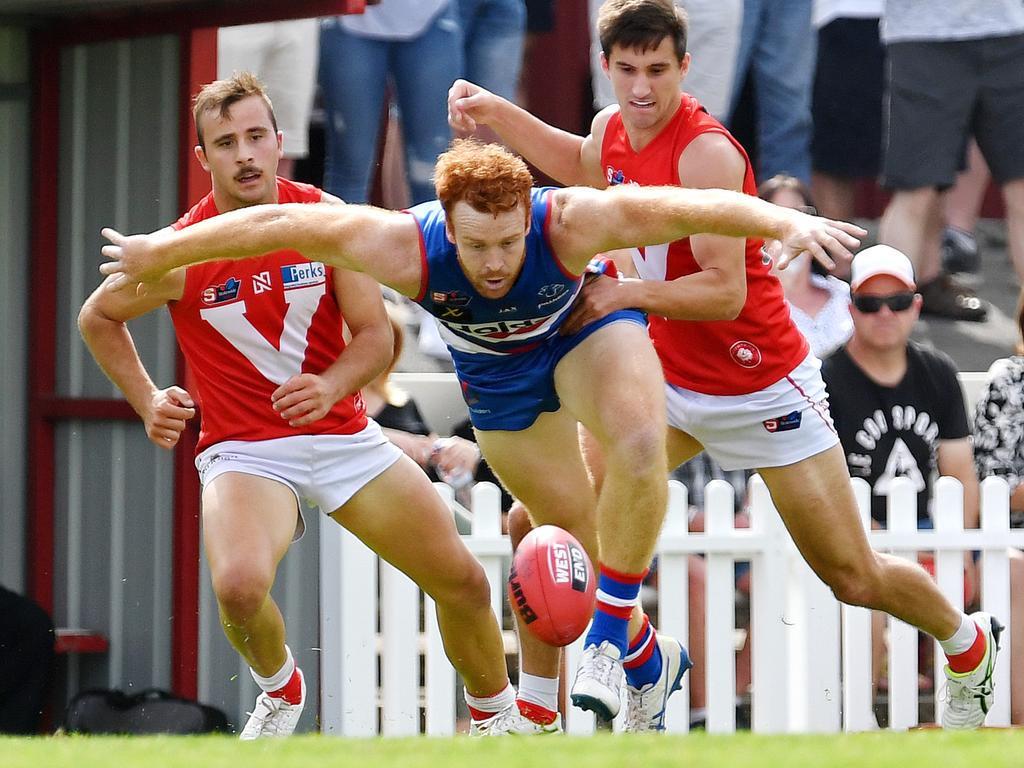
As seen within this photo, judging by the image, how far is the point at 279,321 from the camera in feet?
23.5

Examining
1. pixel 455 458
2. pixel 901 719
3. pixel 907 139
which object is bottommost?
pixel 901 719

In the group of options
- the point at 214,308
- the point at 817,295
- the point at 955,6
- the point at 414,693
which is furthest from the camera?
the point at 955,6

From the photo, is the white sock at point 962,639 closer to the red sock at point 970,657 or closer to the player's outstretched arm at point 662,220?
the red sock at point 970,657

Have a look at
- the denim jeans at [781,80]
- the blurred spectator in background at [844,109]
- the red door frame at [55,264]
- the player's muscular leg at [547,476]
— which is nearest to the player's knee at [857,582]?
the player's muscular leg at [547,476]

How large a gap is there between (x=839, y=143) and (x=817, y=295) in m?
2.38

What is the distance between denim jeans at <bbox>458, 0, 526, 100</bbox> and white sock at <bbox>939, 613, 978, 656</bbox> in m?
4.16

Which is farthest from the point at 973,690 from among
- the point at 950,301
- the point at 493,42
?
the point at 493,42

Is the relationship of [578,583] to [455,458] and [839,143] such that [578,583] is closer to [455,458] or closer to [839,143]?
[455,458]

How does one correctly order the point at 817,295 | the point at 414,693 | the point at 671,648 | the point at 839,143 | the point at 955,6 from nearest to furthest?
the point at 671,648 → the point at 414,693 → the point at 817,295 → the point at 955,6 → the point at 839,143

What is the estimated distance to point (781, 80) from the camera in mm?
10922

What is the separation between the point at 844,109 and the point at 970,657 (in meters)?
4.97

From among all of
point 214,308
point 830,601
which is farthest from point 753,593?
point 214,308

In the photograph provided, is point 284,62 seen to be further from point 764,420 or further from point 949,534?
point 949,534

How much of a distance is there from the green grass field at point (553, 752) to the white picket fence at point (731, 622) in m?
2.58
